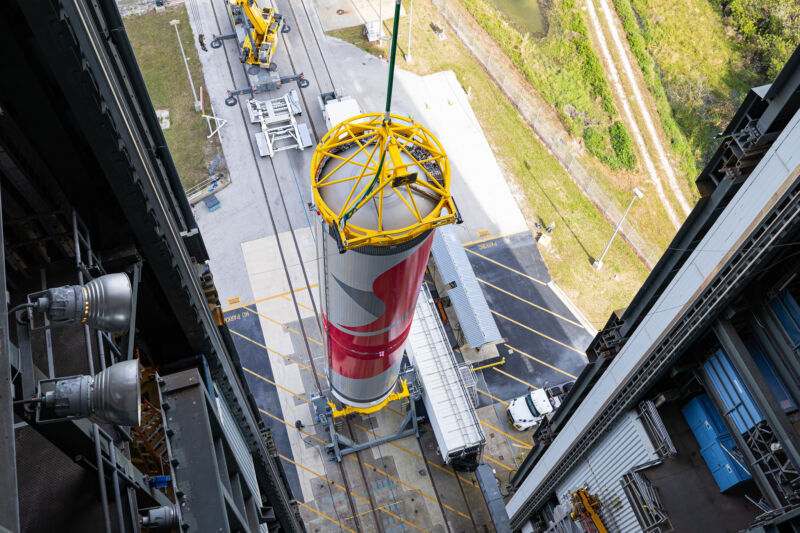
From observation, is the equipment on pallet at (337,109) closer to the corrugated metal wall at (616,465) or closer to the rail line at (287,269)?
the rail line at (287,269)

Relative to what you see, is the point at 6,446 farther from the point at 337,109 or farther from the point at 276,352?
the point at 337,109

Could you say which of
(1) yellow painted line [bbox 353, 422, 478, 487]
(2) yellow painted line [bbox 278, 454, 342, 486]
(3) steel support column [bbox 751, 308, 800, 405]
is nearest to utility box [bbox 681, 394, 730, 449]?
(3) steel support column [bbox 751, 308, 800, 405]

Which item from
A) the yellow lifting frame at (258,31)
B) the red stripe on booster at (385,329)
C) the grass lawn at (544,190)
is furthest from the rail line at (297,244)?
the red stripe on booster at (385,329)

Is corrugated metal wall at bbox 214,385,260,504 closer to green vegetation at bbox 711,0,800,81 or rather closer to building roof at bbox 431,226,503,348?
building roof at bbox 431,226,503,348

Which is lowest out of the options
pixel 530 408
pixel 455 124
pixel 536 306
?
pixel 530 408

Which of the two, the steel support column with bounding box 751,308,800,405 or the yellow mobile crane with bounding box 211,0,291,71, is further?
the yellow mobile crane with bounding box 211,0,291,71

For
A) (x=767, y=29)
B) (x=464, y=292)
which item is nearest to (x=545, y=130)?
(x=464, y=292)

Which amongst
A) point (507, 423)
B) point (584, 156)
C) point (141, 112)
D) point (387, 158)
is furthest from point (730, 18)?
point (141, 112)
